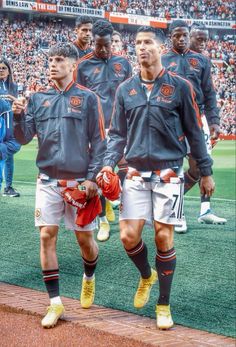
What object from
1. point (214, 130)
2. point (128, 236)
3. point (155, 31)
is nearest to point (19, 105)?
point (155, 31)

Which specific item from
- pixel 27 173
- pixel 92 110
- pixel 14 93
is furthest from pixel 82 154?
pixel 27 173

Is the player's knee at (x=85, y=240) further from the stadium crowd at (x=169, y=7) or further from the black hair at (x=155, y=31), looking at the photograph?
the stadium crowd at (x=169, y=7)

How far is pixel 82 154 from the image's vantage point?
15.3ft

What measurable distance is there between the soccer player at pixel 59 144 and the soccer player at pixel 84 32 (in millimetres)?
2018

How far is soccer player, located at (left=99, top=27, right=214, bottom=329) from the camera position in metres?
4.39

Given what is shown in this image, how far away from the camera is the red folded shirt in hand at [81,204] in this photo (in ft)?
14.9

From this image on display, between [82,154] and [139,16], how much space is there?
11.9 m

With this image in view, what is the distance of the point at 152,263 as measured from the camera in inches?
246

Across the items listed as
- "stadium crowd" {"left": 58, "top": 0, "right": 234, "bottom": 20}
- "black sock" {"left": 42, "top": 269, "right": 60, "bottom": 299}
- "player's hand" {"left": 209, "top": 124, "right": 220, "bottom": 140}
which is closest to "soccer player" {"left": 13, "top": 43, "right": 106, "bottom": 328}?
"black sock" {"left": 42, "top": 269, "right": 60, "bottom": 299}

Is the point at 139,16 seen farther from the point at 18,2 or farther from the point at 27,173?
the point at 27,173

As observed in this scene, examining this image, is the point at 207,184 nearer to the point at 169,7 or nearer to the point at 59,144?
the point at 59,144

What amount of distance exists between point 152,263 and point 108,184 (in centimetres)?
206

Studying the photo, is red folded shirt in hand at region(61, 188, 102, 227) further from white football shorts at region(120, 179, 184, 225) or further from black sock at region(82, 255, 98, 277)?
black sock at region(82, 255, 98, 277)

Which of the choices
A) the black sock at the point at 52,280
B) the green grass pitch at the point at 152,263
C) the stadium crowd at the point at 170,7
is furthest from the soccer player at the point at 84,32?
the stadium crowd at the point at 170,7
